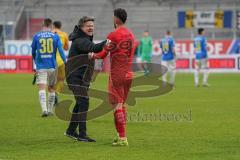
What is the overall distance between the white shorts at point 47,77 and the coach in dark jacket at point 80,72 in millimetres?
3997

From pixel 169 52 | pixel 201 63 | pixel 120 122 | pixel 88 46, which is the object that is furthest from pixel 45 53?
pixel 201 63

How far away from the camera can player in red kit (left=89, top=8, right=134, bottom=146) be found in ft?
39.2

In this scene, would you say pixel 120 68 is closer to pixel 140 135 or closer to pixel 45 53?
pixel 140 135

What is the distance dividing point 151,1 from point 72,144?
38353mm

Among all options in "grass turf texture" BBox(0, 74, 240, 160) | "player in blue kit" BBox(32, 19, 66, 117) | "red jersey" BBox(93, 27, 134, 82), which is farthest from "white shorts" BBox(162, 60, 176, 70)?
"red jersey" BBox(93, 27, 134, 82)

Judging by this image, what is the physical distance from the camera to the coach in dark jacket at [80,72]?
12.9 m

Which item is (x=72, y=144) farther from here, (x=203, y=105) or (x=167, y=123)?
(x=203, y=105)

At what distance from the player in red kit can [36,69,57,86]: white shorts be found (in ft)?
17.7

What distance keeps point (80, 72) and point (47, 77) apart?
14.9 feet

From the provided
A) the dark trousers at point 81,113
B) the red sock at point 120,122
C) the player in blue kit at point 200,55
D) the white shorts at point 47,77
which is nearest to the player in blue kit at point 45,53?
the white shorts at point 47,77

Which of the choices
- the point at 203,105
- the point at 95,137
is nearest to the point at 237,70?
the point at 203,105

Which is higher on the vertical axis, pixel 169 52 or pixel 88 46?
pixel 88 46

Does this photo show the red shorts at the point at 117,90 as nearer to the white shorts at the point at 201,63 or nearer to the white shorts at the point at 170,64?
the white shorts at the point at 170,64

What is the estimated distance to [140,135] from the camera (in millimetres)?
13695
